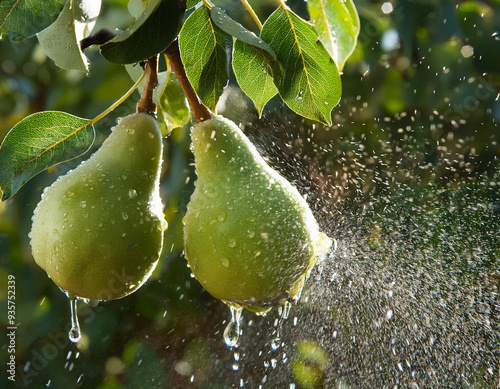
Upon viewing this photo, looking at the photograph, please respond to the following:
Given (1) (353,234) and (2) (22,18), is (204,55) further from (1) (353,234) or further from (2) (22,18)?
(1) (353,234)

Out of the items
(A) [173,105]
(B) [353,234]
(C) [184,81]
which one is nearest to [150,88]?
(C) [184,81]

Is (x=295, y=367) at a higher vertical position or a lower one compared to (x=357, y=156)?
lower

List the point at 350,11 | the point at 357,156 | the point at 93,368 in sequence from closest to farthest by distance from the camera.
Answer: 1. the point at 350,11
2. the point at 93,368
3. the point at 357,156

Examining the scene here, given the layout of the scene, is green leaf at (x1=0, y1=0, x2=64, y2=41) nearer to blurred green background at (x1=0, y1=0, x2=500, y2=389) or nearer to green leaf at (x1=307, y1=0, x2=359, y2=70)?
green leaf at (x1=307, y1=0, x2=359, y2=70)

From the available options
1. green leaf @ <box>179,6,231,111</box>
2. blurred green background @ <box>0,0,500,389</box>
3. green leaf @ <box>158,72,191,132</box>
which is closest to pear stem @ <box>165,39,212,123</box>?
green leaf @ <box>179,6,231,111</box>

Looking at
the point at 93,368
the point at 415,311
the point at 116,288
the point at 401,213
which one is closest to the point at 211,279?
the point at 116,288

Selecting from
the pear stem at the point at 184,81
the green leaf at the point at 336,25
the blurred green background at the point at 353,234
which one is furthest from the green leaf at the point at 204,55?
the blurred green background at the point at 353,234

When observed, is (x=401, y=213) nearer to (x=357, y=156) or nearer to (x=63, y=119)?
(x=357, y=156)
